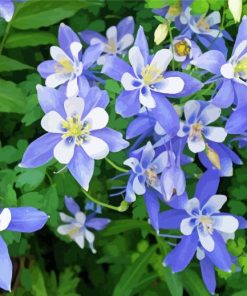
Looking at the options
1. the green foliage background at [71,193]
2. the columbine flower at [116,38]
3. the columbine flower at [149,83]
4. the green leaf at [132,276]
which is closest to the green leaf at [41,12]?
the green foliage background at [71,193]

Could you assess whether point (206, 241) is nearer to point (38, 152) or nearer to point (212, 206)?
point (212, 206)

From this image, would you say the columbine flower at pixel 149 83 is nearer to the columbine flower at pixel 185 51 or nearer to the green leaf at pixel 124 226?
the columbine flower at pixel 185 51

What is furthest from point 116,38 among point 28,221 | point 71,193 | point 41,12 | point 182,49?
point 28,221

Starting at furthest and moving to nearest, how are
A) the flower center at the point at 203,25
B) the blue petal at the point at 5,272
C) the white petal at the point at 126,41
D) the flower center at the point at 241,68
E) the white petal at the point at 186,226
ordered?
1. the white petal at the point at 126,41
2. the flower center at the point at 203,25
3. the white petal at the point at 186,226
4. the flower center at the point at 241,68
5. the blue petal at the point at 5,272

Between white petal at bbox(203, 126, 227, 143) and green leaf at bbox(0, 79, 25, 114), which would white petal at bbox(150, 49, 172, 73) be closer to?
white petal at bbox(203, 126, 227, 143)

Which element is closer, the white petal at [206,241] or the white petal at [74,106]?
the white petal at [74,106]

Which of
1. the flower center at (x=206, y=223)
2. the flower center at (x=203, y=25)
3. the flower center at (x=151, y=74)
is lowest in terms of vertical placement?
the flower center at (x=206, y=223)
